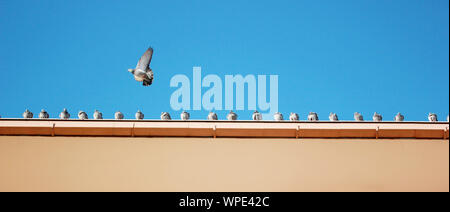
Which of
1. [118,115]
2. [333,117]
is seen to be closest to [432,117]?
[333,117]

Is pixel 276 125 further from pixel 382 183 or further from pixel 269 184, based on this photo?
pixel 382 183

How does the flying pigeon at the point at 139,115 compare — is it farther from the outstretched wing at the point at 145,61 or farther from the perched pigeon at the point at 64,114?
the outstretched wing at the point at 145,61

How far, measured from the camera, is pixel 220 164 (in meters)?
12.4

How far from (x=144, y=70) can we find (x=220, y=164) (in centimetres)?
494

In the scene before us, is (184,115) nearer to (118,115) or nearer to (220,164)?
(118,115)

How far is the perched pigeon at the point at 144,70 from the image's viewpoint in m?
16.5

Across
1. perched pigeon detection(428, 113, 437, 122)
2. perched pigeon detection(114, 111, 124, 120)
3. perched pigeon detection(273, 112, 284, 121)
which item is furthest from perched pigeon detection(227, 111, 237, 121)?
perched pigeon detection(428, 113, 437, 122)

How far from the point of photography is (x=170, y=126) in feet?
41.9

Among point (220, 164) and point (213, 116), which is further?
point (213, 116)

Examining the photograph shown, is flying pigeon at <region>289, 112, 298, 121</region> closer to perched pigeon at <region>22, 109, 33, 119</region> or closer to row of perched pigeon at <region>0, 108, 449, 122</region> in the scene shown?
row of perched pigeon at <region>0, 108, 449, 122</region>

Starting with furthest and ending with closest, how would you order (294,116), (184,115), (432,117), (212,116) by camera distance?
(294,116), (184,115), (432,117), (212,116)

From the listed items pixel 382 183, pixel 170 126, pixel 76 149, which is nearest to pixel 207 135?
pixel 170 126

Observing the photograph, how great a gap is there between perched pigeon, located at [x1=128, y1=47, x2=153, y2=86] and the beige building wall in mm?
3823
